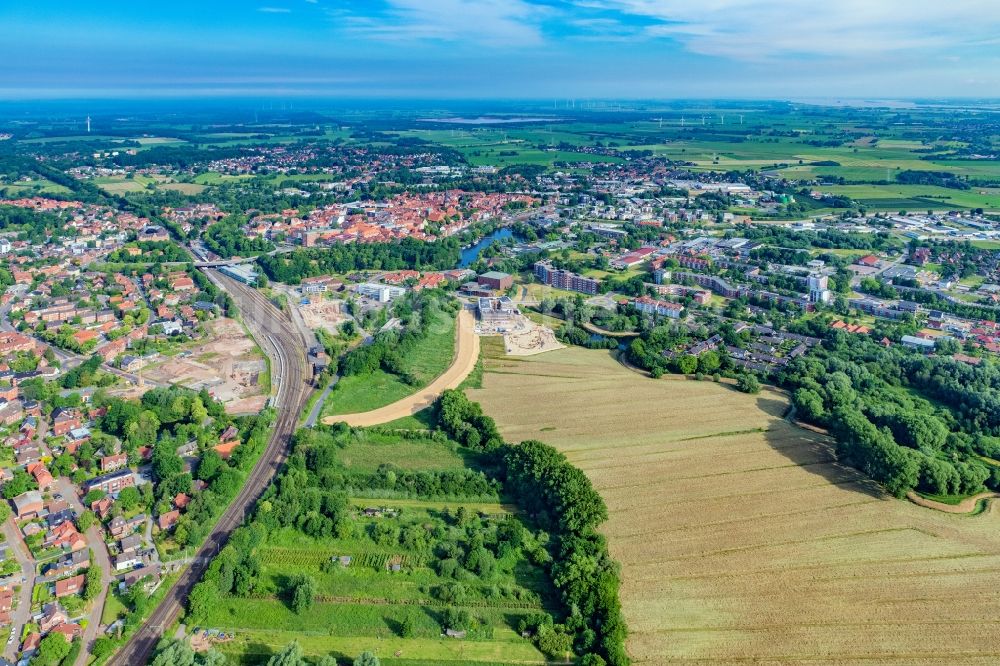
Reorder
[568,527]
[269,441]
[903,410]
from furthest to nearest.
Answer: [269,441], [903,410], [568,527]

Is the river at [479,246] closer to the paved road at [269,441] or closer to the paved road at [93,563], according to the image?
the paved road at [269,441]

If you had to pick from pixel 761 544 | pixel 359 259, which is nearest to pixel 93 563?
pixel 761 544

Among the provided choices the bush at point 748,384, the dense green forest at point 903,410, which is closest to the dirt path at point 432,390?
the bush at point 748,384

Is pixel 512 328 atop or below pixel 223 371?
atop

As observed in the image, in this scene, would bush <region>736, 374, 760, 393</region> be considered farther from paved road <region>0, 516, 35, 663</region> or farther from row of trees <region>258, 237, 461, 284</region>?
row of trees <region>258, 237, 461, 284</region>

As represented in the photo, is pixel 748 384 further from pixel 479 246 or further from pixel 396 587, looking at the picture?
pixel 479 246

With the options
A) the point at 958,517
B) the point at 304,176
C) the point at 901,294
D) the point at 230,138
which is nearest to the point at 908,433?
the point at 958,517
